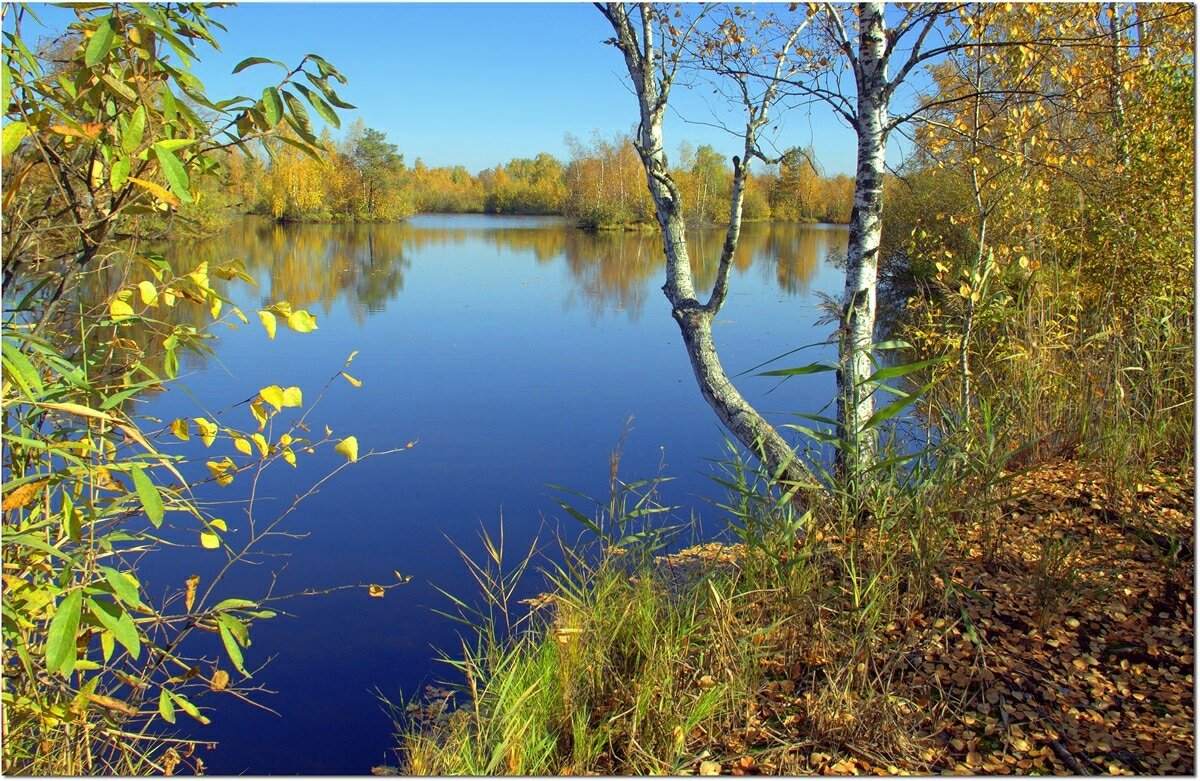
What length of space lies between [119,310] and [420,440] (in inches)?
193

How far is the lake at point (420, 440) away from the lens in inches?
138

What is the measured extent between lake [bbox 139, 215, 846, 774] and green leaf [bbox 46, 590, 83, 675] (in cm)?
68

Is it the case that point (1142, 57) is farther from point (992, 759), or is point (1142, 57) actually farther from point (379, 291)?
point (379, 291)

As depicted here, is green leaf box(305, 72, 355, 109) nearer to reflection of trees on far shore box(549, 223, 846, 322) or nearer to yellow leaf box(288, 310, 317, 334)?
yellow leaf box(288, 310, 317, 334)

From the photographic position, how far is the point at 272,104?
168cm

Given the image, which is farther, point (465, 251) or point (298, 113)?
point (465, 251)

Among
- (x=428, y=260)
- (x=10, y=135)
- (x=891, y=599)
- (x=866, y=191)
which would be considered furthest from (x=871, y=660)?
(x=428, y=260)

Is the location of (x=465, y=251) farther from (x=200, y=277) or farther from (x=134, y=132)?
(x=134, y=132)

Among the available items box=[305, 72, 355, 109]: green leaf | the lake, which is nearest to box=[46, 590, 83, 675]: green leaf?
the lake

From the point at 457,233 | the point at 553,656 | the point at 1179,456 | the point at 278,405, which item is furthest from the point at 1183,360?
the point at 457,233

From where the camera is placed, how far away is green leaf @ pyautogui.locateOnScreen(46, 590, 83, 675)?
1311 mm

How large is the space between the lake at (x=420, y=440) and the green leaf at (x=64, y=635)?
0.68 m

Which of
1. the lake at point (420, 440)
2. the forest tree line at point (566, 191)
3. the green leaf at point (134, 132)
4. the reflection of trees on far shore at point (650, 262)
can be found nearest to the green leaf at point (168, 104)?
the green leaf at point (134, 132)

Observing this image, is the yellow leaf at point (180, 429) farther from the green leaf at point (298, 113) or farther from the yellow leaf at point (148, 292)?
the green leaf at point (298, 113)
